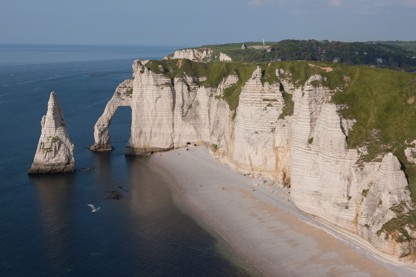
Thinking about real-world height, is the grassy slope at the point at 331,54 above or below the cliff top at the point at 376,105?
above

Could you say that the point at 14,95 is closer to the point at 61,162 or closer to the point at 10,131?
the point at 10,131

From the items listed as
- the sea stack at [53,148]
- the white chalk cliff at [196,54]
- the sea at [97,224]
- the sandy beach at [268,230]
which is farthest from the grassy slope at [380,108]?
the white chalk cliff at [196,54]

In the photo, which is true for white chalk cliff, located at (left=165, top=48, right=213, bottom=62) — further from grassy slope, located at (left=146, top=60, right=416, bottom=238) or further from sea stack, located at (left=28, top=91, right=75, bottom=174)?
grassy slope, located at (left=146, top=60, right=416, bottom=238)

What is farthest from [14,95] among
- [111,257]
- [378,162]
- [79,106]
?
[378,162]

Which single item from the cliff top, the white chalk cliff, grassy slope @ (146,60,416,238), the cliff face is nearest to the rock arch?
the cliff face

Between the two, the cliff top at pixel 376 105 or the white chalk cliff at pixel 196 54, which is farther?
the white chalk cliff at pixel 196 54

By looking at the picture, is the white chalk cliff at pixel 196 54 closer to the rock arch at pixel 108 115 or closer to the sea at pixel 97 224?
the sea at pixel 97 224
